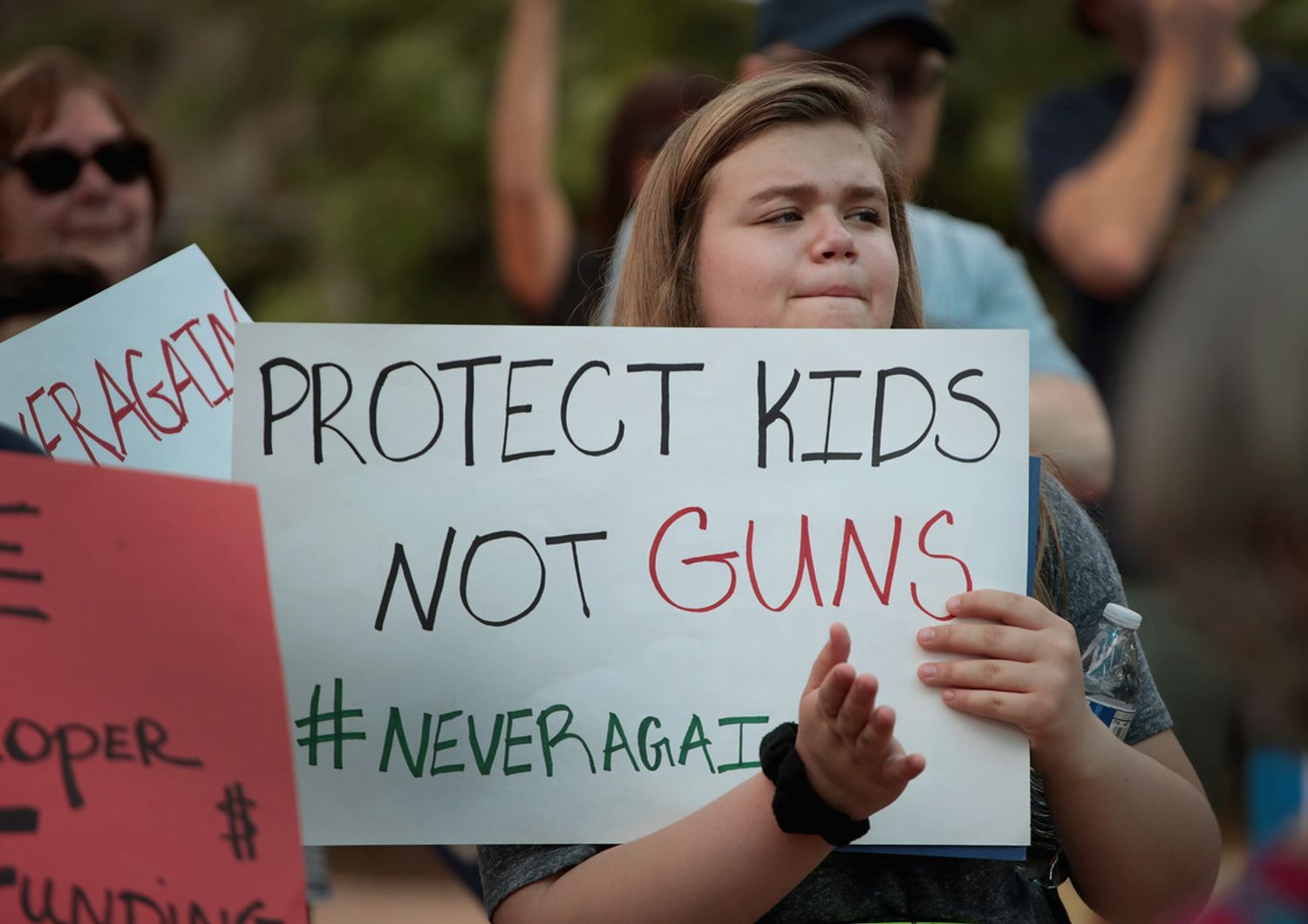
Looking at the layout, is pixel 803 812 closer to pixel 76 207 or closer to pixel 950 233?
pixel 950 233


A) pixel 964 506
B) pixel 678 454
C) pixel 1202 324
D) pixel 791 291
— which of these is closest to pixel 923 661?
pixel 964 506

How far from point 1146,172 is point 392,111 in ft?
14.2

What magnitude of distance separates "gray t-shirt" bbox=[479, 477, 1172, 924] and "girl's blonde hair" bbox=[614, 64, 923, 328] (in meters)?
0.64

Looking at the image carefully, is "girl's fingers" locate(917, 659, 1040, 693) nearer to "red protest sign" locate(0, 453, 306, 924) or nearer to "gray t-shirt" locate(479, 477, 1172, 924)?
"gray t-shirt" locate(479, 477, 1172, 924)

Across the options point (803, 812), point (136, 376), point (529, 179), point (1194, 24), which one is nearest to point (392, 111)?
point (529, 179)

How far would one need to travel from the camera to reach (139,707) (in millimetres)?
1663

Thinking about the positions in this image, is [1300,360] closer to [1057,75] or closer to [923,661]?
[923,661]

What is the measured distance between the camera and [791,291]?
2.04 meters

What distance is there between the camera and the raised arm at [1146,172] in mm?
3498

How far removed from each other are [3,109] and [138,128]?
0.27m

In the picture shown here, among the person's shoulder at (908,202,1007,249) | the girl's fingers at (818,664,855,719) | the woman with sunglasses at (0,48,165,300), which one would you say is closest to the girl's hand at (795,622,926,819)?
the girl's fingers at (818,664,855,719)

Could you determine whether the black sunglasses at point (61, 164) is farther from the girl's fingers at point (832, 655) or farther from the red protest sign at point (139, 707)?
the girl's fingers at point (832, 655)

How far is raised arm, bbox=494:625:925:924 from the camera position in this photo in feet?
5.13

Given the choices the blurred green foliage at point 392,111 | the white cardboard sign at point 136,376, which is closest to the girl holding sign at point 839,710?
the white cardboard sign at point 136,376
